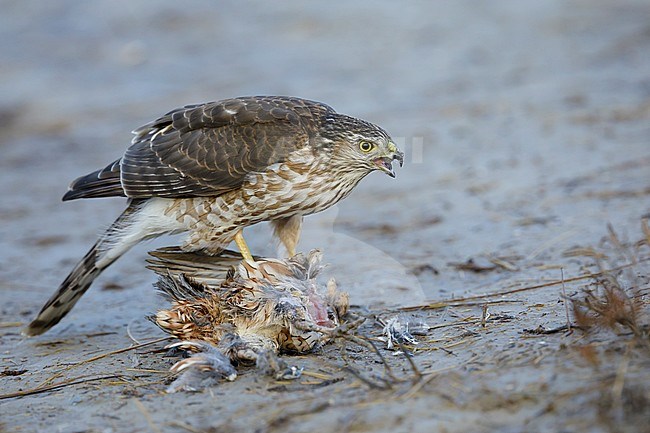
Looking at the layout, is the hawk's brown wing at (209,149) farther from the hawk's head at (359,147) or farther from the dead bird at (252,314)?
the dead bird at (252,314)

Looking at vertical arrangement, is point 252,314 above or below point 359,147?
below

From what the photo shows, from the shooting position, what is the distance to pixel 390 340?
4.48 m

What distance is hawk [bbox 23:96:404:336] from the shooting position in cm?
512

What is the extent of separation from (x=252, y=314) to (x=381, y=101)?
6.90 meters

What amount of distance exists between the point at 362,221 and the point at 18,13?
453 inches

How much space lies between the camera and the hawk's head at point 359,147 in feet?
16.9

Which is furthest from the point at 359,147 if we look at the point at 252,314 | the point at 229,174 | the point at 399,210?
the point at 399,210

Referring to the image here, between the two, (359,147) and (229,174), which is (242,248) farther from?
(359,147)

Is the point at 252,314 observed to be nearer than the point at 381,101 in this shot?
Yes

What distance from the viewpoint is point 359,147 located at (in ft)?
17.0

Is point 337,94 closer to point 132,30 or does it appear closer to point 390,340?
point 132,30

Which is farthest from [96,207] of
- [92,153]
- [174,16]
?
[174,16]

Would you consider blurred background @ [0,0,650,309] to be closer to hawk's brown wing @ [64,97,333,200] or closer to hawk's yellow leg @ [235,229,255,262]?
hawk's yellow leg @ [235,229,255,262]

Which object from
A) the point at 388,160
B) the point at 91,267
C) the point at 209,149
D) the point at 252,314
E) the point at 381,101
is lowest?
the point at 252,314
